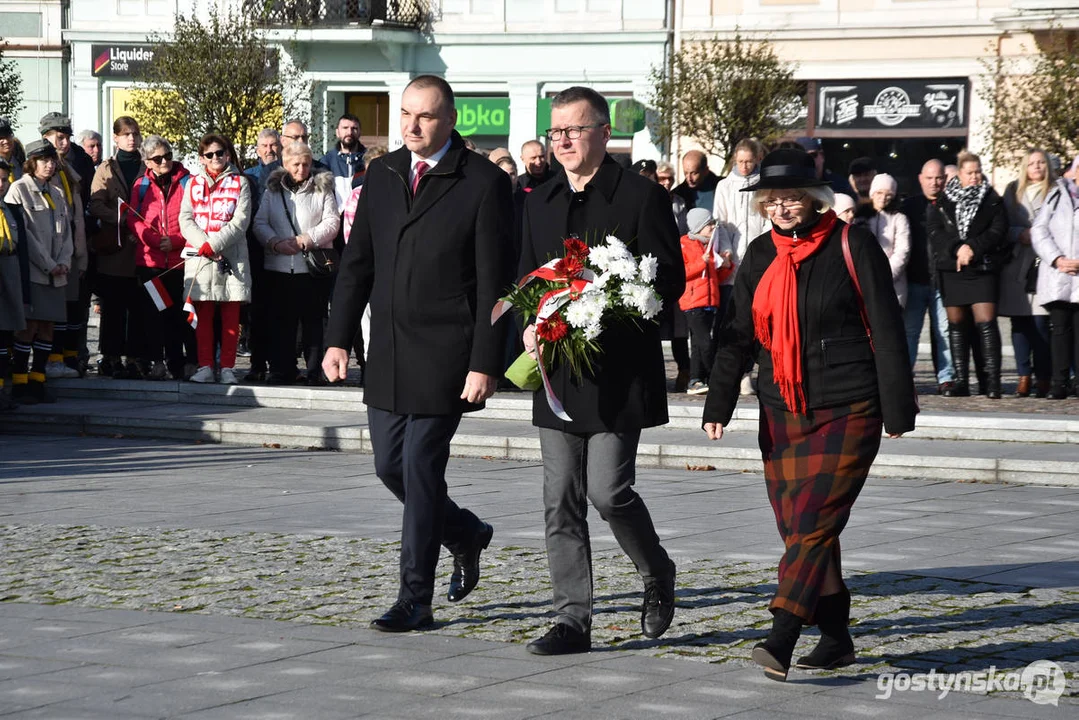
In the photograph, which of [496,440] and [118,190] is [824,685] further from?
[118,190]

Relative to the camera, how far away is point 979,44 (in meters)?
34.7

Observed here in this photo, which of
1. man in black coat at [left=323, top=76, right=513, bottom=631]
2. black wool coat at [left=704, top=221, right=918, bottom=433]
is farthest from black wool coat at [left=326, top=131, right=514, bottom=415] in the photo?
black wool coat at [left=704, top=221, right=918, bottom=433]

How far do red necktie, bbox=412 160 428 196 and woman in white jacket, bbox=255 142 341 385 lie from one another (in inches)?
340

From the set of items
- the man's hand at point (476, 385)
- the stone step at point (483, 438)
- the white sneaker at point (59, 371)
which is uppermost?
the man's hand at point (476, 385)

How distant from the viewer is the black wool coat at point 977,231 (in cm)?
1473

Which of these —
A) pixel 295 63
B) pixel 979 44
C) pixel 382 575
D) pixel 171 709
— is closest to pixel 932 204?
pixel 382 575

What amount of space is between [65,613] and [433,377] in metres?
1.79

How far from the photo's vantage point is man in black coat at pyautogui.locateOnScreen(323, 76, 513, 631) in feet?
22.2

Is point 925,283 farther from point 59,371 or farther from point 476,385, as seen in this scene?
point 476,385

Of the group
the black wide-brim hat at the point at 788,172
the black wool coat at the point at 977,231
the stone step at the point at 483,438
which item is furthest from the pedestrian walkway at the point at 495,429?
the black wide-brim hat at the point at 788,172

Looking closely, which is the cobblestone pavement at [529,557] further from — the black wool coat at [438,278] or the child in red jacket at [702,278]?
the child in red jacket at [702,278]

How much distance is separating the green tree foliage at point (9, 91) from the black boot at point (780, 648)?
33.3 meters

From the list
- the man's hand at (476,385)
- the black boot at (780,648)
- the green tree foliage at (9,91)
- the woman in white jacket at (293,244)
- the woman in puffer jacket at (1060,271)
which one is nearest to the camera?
the black boot at (780,648)

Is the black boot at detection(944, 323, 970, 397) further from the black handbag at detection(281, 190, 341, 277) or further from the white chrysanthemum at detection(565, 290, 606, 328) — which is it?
the white chrysanthemum at detection(565, 290, 606, 328)
